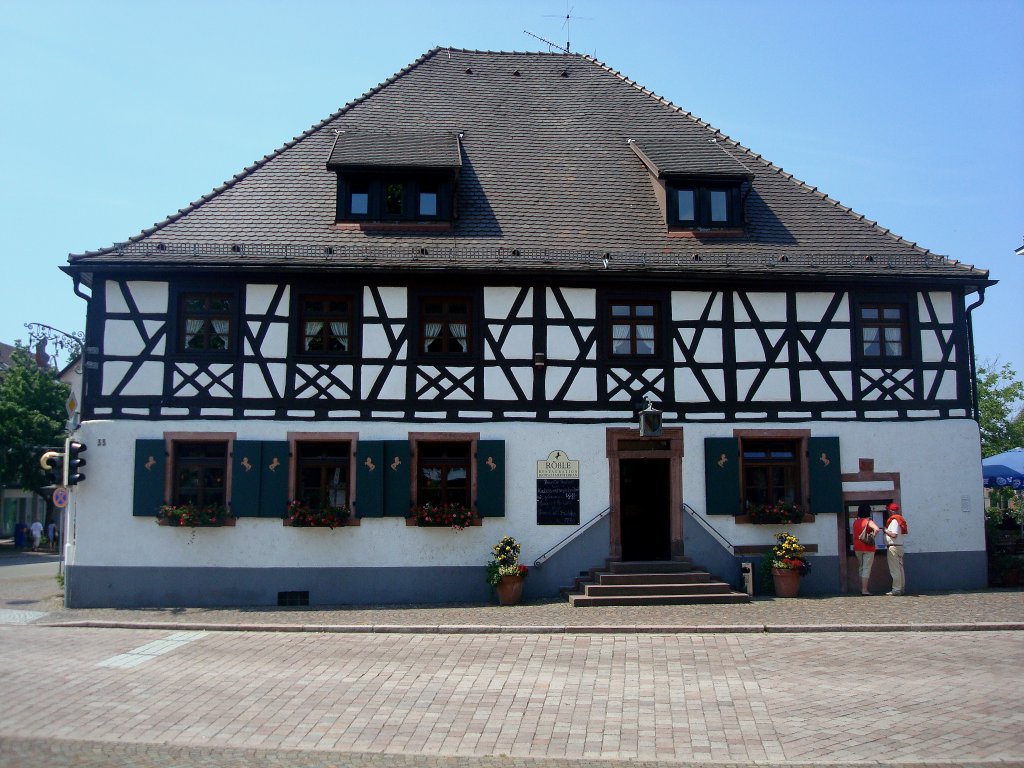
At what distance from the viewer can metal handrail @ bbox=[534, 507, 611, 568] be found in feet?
54.8

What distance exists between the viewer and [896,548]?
16.6 meters

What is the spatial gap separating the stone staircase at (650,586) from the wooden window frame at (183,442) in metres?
6.21

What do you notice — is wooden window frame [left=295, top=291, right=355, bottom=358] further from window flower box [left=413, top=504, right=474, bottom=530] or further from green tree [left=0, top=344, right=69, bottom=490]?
green tree [left=0, top=344, right=69, bottom=490]

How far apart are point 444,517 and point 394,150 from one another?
7418 millimetres

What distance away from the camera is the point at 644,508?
57.3ft

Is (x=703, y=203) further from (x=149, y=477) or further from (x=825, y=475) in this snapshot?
(x=149, y=477)

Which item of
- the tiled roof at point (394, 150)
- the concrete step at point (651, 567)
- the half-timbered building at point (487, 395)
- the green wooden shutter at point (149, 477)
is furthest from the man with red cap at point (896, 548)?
the green wooden shutter at point (149, 477)

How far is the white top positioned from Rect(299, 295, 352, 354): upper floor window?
10.1 metres

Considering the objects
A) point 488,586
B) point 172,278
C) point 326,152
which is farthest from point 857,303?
point 172,278

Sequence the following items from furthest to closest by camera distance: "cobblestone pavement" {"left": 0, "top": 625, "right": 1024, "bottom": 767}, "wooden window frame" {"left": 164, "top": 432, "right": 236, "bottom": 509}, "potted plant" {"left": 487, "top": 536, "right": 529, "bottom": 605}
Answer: "wooden window frame" {"left": 164, "top": 432, "right": 236, "bottom": 509}
"potted plant" {"left": 487, "top": 536, "right": 529, "bottom": 605}
"cobblestone pavement" {"left": 0, "top": 625, "right": 1024, "bottom": 767}

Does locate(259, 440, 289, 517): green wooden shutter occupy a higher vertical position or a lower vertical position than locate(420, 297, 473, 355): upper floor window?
lower

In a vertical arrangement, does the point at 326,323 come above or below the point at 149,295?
below

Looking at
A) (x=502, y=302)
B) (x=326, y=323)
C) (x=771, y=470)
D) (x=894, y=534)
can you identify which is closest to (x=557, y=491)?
(x=502, y=302)

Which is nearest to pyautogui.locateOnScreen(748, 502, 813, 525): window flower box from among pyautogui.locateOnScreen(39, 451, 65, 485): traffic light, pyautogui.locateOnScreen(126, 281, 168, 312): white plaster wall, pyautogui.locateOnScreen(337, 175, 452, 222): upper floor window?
pyautogui.locateOnScreen(337, 175, 452, 222): upper floor window
